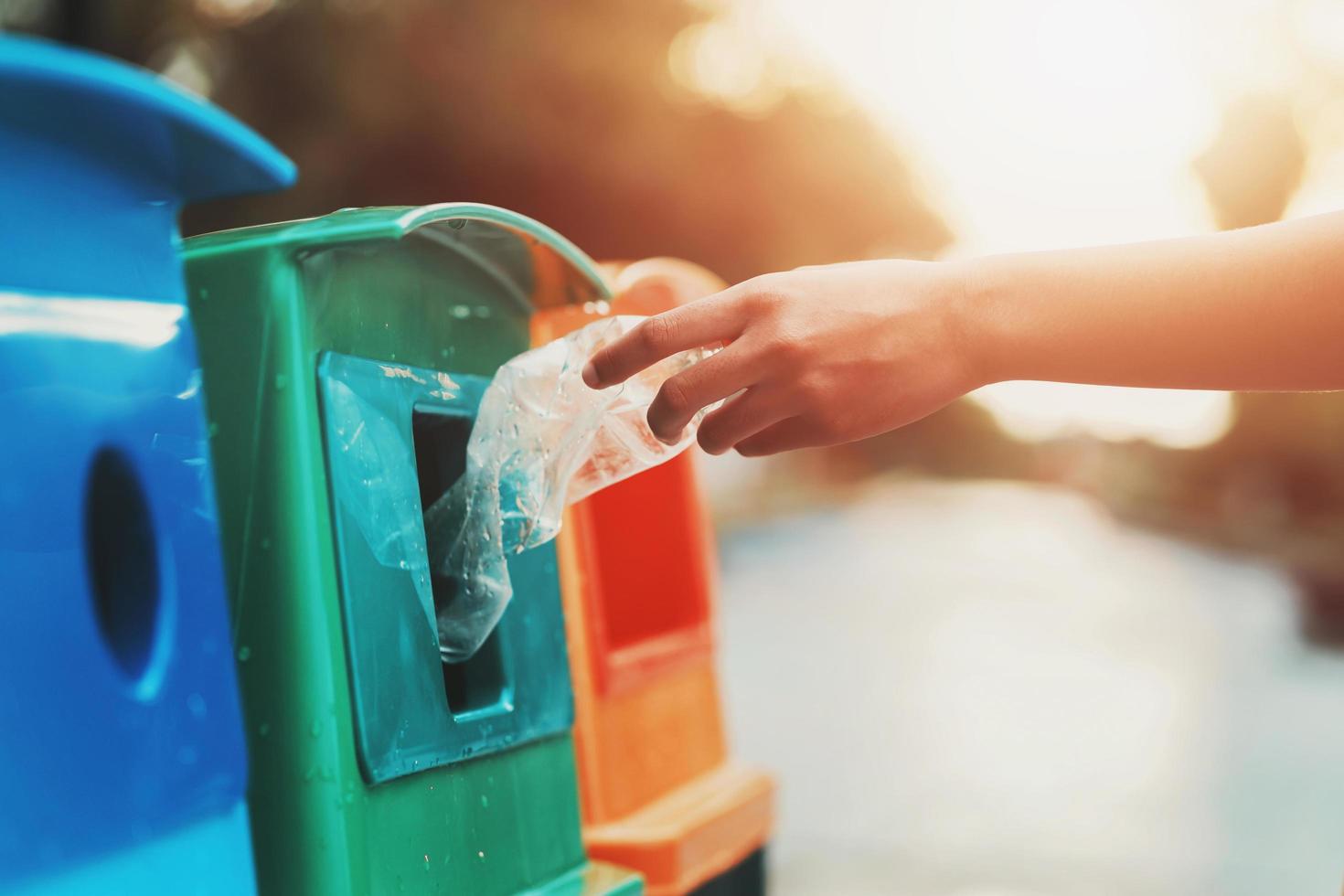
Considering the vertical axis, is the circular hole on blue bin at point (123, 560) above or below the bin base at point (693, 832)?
above

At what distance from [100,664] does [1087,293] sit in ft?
3.33

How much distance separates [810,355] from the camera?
125cm

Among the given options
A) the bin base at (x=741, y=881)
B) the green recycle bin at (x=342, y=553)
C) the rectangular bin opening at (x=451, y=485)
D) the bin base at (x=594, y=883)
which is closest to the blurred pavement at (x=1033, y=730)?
the bin base at (x=741, y=881)

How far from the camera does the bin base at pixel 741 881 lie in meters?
2.12

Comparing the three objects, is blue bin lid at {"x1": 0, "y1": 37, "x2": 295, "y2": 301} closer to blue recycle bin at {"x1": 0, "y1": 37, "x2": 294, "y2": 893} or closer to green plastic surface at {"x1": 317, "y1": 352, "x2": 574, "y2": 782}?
blue recycle bin at {"x1": 0, "y1": 37, "x2": 294, "y2": 893}

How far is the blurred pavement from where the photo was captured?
421cm

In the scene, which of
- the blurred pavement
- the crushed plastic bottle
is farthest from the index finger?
the blurred pavement

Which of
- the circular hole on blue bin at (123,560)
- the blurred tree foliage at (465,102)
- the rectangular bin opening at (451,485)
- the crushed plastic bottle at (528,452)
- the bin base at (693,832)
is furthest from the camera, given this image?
the blurred tree foliage at (465,102)

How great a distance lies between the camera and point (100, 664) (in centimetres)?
93

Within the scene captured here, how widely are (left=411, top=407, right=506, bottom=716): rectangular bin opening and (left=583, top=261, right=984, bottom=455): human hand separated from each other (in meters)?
0.33

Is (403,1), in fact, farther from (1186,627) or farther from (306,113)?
(1186,627)

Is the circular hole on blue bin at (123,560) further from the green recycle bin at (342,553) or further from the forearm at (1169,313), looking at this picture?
the forearm at (1169,313)

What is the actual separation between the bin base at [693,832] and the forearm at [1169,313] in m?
0.95

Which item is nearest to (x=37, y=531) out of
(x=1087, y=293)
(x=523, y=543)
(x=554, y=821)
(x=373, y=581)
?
(x=373, y=581)
